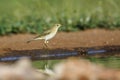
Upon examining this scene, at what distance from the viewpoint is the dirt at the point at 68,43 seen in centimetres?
1254

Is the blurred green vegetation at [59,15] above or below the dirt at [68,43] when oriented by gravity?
above

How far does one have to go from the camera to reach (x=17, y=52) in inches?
481

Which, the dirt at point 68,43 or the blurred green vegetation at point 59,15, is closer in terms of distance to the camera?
the dirt at point 68,43

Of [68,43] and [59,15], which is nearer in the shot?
[68,43]

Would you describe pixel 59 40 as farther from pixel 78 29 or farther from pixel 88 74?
pixel 88 74

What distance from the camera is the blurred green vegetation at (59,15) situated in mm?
15695

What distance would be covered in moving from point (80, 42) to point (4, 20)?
2950mm

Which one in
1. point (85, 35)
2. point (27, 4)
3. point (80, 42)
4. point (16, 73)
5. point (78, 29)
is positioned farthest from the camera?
point (27, 4)

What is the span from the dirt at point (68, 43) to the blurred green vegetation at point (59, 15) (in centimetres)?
38

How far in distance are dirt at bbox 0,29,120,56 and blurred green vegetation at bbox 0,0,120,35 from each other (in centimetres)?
38

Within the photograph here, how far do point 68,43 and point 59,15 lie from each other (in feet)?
10.2

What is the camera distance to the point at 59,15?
16.7 m

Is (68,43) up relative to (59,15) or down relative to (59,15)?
down

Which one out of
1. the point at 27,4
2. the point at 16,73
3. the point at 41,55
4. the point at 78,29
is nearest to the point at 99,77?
the point at 16,73
